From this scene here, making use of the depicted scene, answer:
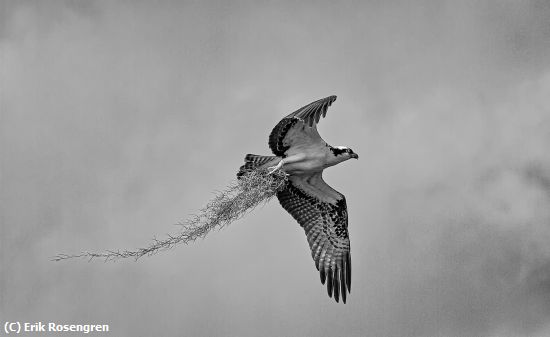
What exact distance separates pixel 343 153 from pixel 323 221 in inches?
65.0

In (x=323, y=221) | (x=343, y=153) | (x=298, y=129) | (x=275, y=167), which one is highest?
(x=298, y=129)

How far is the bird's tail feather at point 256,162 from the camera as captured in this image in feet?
44.1

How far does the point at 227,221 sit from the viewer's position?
12.8 m

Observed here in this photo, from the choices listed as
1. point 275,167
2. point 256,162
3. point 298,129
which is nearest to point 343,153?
point 298,129

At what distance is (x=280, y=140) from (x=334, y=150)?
0.98 meters

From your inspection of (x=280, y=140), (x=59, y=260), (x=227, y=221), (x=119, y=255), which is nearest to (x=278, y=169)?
(x=280, y=140)

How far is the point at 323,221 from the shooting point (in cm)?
1441

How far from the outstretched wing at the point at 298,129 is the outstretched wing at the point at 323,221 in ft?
2.89

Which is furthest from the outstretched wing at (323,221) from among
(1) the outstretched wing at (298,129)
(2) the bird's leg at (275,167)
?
(1) the outstretched wing at (298,129)

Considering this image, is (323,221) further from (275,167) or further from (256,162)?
(256,162)

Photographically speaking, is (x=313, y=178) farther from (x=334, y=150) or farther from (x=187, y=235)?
(x=187, y=235)

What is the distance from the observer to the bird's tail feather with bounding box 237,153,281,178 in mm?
13438

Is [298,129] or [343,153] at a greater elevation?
[298,129]

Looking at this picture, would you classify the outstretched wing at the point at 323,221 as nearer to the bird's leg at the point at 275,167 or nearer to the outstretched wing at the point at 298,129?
the bird's leg at the point at 275,167
